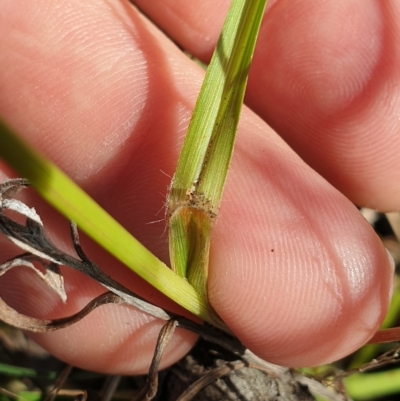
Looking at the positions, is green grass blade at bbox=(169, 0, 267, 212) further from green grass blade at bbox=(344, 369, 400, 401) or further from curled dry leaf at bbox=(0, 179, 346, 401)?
green grass blade at bbox=(344, 369, 400, 401)

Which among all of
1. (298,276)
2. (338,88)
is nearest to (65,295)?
(298,276)

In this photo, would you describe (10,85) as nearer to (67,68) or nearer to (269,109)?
(67,68)

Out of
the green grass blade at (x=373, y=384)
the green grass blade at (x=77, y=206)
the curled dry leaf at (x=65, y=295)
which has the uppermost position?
the green grass blade at (x=77, y=206)

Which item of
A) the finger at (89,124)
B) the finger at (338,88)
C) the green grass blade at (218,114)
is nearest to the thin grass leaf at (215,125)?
the green grass blade at (218,114)

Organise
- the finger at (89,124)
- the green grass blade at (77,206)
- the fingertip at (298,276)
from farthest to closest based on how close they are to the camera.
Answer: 1. the finger at (89,124)
2. the fingertip at (298,276)
3. the green grass blade at (77,206)

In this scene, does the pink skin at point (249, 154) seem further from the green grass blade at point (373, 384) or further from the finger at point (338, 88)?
the green grass blade at point (373, 384)
